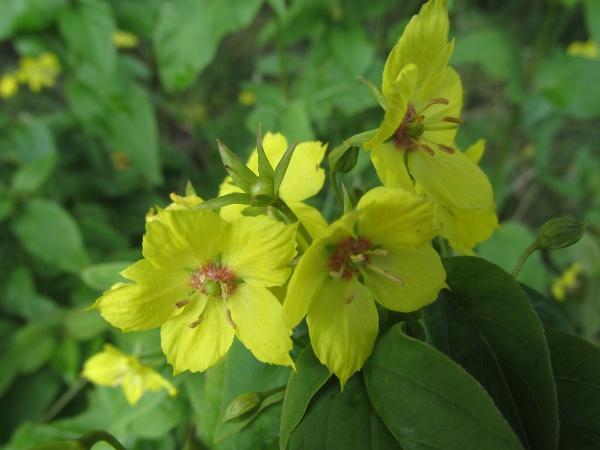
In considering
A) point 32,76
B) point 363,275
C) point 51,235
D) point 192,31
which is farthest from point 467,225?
point 32,76

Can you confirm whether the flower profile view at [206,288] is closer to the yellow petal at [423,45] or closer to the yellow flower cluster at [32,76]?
the yellow petal at [423,45]

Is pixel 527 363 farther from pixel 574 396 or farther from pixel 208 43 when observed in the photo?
pixel 208 43

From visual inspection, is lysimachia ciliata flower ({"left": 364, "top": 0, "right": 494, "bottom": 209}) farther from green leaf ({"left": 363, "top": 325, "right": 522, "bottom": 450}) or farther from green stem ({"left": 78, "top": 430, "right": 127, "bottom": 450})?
green stem ({"left": 78, "top": 430, "right": 127, "bottom": 450})

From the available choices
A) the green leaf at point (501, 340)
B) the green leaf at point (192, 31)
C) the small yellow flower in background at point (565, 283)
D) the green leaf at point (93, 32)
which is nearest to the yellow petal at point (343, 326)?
the green leaf at point (501, 340)

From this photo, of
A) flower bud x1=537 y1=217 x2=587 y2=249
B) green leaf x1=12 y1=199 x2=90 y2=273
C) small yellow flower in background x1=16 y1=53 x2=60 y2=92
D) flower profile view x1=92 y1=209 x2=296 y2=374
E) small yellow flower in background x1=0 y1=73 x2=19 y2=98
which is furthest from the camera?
small yellow flower in background x1=0 y1=73 x2=19 y2=98

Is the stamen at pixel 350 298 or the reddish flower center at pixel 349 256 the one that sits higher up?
the reddish flower center at pixel 349 256

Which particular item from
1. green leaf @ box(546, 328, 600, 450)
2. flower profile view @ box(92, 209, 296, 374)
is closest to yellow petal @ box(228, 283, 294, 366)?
flower profile view @ box(92, 209, 296, 374)

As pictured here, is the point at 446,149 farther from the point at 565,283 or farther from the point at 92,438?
the point at 565,283

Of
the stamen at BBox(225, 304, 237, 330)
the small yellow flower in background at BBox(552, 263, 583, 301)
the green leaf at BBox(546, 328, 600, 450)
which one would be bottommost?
the small yellow flower in background at BBox(552, 263, 583, 301)
